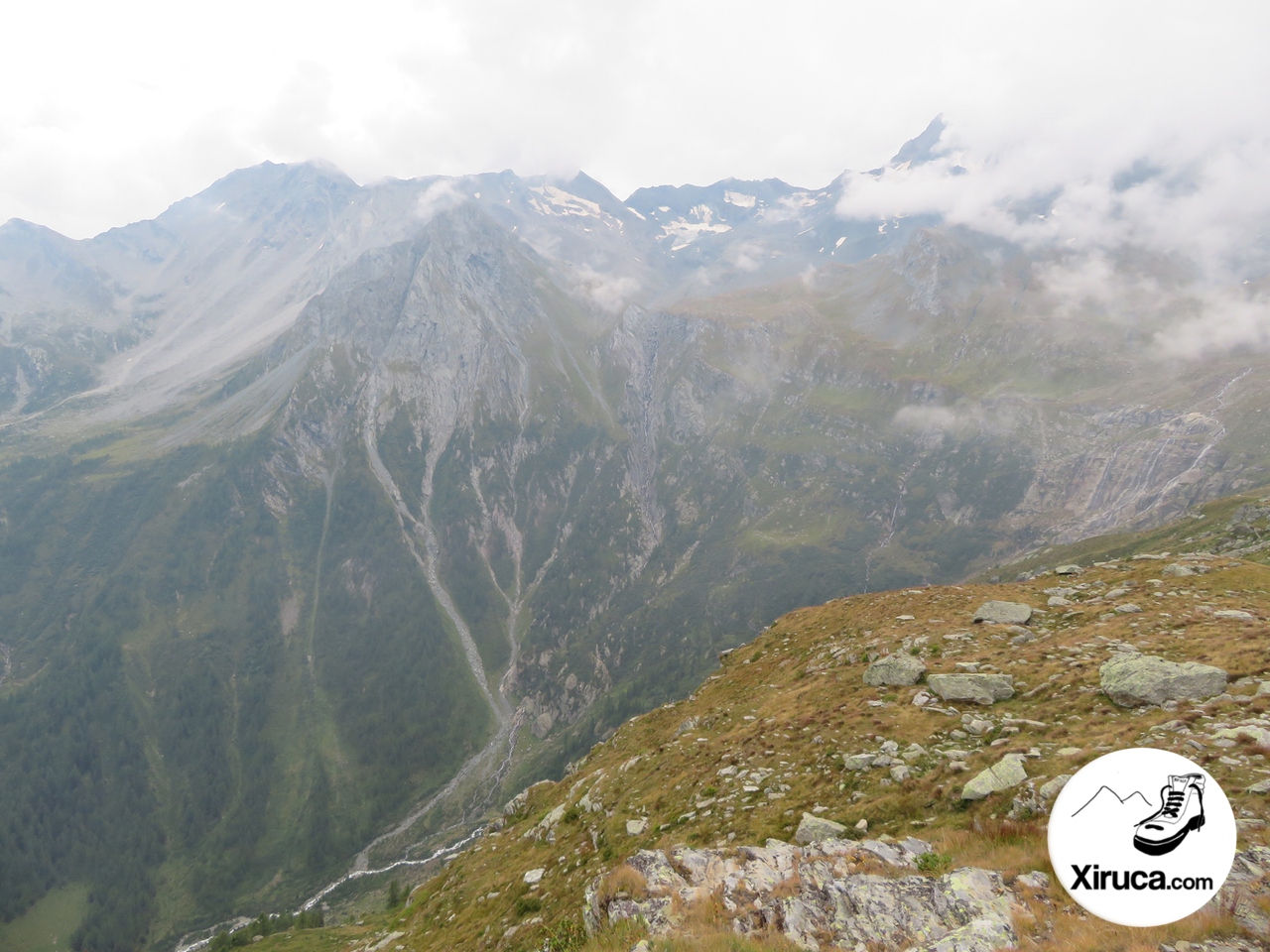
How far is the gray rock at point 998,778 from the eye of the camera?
14.6 metres

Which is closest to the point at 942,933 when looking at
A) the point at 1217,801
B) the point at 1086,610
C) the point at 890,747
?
the point at 1217,801

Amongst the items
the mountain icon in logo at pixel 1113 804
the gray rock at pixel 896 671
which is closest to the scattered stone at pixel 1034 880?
the mountain icon in logo at pixel 1113 804

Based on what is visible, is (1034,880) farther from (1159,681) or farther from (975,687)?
(975,687)

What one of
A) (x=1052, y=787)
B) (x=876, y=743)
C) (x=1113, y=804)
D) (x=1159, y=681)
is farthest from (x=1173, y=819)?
(x=876, y=743)

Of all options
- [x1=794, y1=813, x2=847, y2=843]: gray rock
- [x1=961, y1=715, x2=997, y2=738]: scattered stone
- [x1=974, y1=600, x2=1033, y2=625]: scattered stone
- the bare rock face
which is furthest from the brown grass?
[x1=974, y1=600, x2=1033, y2=625]: scattered stone

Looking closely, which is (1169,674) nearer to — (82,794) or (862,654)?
(862,654)

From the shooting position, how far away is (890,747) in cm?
1997

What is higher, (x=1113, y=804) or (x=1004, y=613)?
(x=1113, y=804)

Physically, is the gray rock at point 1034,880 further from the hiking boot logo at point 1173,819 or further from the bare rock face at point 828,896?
the hiking boot logo at point 1173,819

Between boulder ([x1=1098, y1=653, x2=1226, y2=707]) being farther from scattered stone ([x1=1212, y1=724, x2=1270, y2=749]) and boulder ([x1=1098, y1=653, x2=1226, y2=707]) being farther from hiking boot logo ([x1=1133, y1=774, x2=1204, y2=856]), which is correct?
hiking boot logo ([x1=1133, y1=774, x2=1204, y2=856])

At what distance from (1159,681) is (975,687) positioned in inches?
232

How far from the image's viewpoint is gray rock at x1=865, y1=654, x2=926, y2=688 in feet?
84.3

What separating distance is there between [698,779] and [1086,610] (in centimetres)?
2282

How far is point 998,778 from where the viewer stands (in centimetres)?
1491
